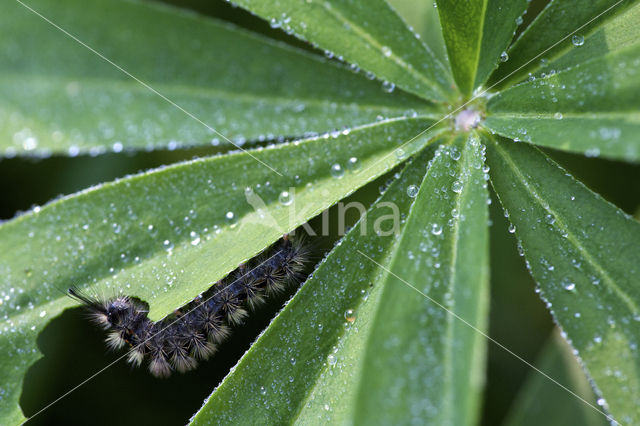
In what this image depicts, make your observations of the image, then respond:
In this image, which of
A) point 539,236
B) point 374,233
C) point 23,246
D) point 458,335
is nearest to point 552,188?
point 539,236

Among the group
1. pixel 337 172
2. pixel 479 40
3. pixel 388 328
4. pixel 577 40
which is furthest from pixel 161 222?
pixel 577 40

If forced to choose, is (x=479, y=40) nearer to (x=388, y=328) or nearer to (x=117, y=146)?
(x=388, y=328)

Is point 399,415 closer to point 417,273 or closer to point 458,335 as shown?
point 458,335

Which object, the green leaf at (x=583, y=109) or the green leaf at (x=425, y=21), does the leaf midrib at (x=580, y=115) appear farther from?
the green leaf at (x=425, y=21)

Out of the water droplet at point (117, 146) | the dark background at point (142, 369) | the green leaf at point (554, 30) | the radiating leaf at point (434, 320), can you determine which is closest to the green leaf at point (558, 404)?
the dark background at point (142, 369)

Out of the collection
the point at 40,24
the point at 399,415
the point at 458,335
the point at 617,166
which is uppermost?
the point at 617,166
